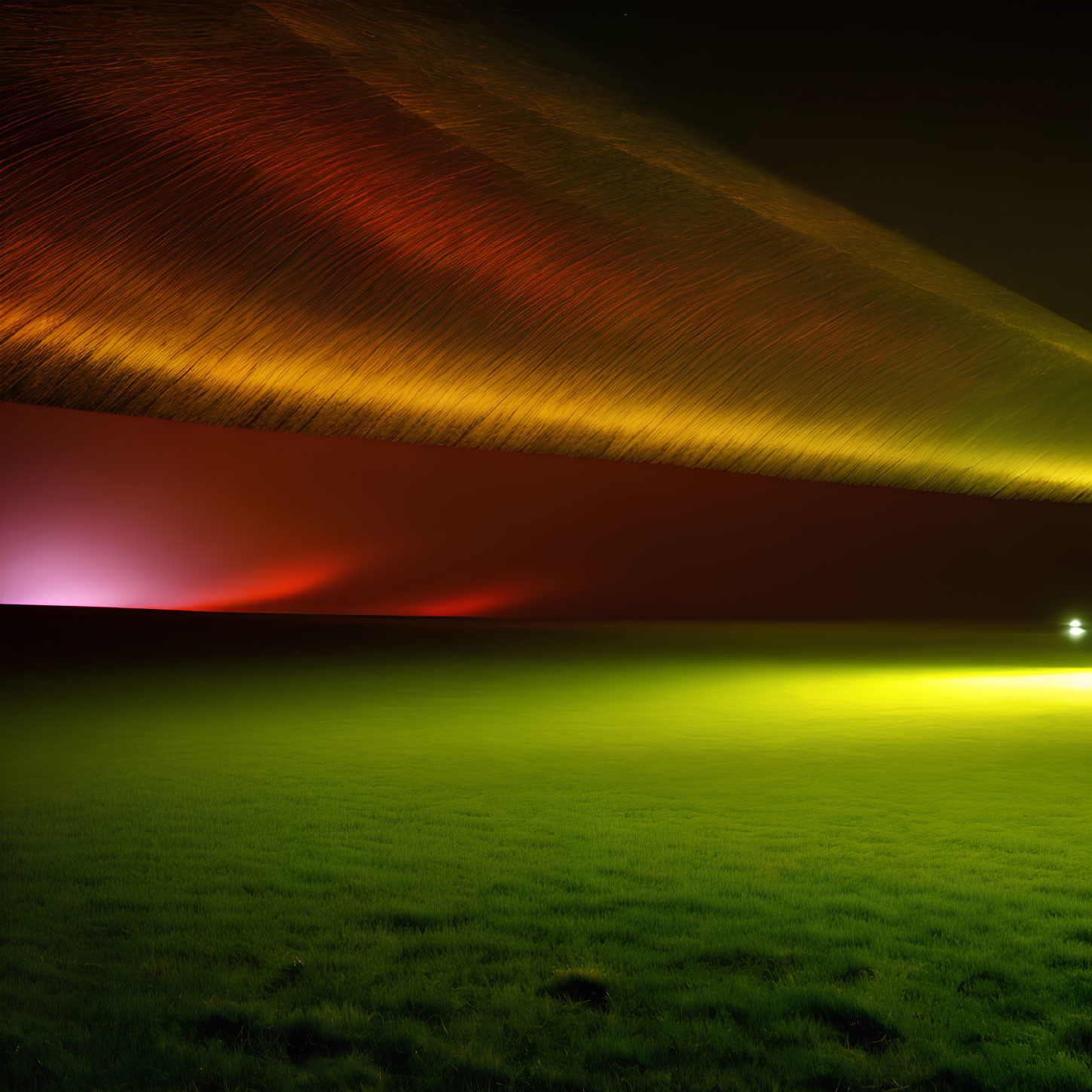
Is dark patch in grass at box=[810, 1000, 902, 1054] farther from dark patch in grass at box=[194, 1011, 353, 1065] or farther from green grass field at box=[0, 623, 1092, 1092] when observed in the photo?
dark patch in grass at box=[194, 1011, 353, 1065]

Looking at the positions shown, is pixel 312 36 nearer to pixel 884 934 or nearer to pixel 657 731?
pixel 657 731

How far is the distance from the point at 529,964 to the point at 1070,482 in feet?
63.1

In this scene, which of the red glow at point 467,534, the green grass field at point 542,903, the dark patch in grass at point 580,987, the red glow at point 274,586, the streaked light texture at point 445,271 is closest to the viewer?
the green grass field at point 542,903

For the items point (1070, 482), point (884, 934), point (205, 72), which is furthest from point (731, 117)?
point (1070, 482)

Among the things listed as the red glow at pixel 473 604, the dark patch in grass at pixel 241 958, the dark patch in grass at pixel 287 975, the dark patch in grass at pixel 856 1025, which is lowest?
the dark patch in grass at pixel 856 1025

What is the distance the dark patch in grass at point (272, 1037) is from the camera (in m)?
1.96

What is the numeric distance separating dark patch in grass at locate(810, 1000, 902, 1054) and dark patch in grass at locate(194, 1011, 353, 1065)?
3.03 ft

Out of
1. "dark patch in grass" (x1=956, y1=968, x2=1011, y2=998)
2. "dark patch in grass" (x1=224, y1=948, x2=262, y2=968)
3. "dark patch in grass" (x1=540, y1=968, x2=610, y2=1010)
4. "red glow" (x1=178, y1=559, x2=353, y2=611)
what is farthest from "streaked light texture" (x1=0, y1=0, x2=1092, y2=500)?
"dark patch in grass" (x1=956, y1=968, x2=1011, y2=998)

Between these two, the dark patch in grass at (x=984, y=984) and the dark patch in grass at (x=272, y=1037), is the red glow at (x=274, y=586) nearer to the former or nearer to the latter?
the dark patch in grass at (x=272, y=1037)

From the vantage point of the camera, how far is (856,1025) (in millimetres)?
2086

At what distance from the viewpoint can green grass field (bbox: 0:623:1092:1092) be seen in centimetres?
196

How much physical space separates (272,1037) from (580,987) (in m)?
0.63

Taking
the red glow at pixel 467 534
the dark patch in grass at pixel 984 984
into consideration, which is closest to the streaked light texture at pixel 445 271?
the red glow at pixel 467 534

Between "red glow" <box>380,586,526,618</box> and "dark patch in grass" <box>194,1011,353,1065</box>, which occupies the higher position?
"red glow" <box>380,586,526,618</box>
